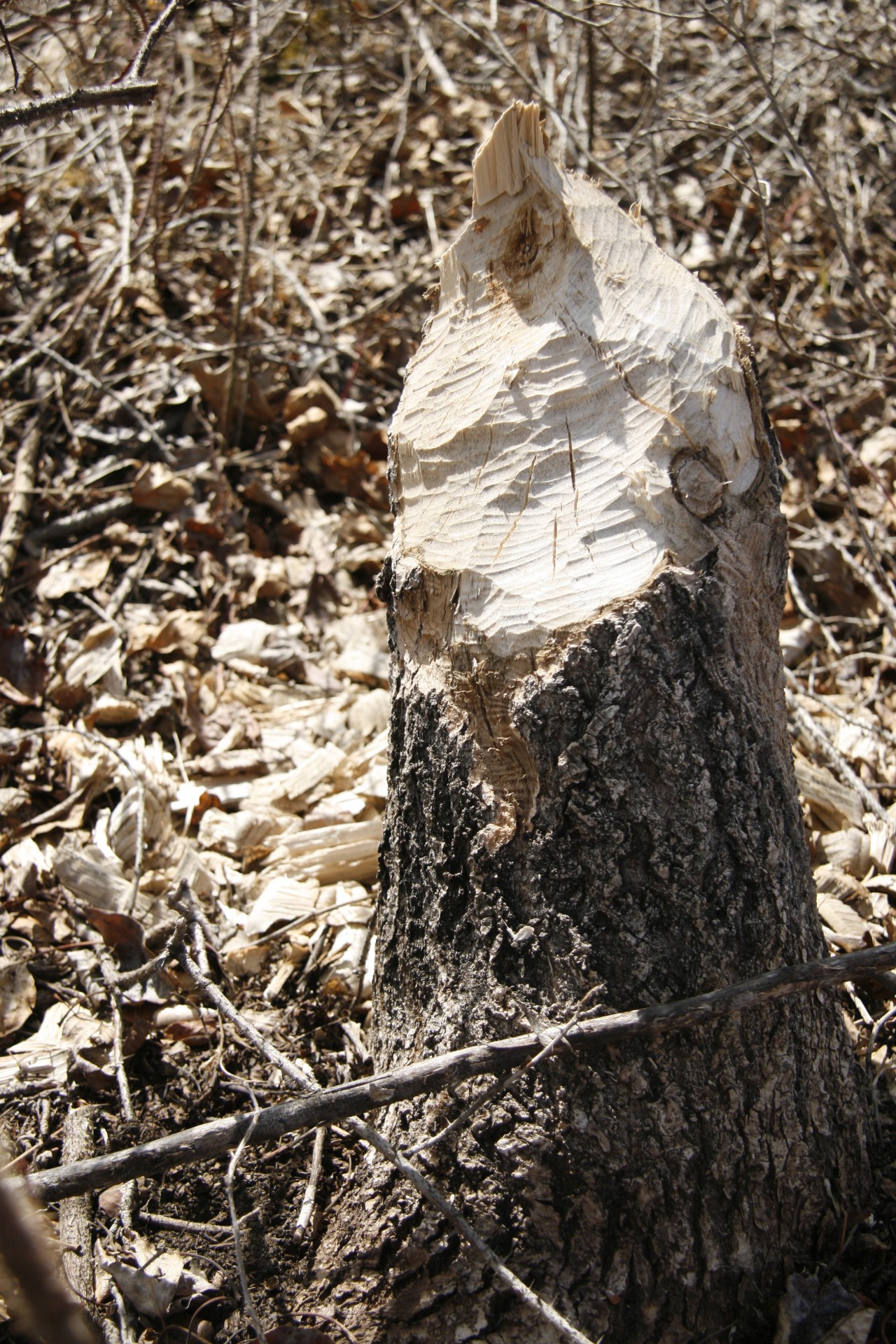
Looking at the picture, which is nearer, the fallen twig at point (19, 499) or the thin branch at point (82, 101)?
the thin branch at point (82, 101)

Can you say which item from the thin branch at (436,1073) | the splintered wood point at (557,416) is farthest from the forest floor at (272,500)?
the splintered wood point at (557,416)

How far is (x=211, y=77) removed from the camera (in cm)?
446

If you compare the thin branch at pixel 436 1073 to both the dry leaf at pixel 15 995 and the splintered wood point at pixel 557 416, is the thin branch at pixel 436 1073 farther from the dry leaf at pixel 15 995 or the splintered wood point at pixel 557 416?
the dry leaf at pixel 15 995

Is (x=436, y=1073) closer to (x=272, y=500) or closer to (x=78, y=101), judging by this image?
(x=78, y=101)

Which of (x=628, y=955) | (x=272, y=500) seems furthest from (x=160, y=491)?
(x=628, y=955)

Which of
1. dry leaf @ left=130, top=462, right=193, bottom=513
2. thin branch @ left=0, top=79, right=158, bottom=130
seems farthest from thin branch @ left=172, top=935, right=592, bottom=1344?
dry leaf @ left=130, top=462, right=193, bottom=513

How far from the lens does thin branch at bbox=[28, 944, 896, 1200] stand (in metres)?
1.25

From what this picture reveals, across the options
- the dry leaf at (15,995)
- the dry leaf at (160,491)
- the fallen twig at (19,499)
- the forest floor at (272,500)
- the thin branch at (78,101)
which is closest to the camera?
the thin branch at (78,101)

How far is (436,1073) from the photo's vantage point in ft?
4.23

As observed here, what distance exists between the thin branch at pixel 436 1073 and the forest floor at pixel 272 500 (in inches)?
14.7

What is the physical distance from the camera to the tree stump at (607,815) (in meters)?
1.28

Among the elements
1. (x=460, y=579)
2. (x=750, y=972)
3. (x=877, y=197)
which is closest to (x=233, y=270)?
(x=877, y=197)

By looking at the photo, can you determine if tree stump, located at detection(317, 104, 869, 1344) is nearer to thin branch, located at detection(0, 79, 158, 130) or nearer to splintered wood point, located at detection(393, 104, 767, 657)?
splintered wood point, located at detection(393, 104, 767, 657)

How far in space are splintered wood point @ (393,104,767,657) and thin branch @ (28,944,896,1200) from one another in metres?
0.56
